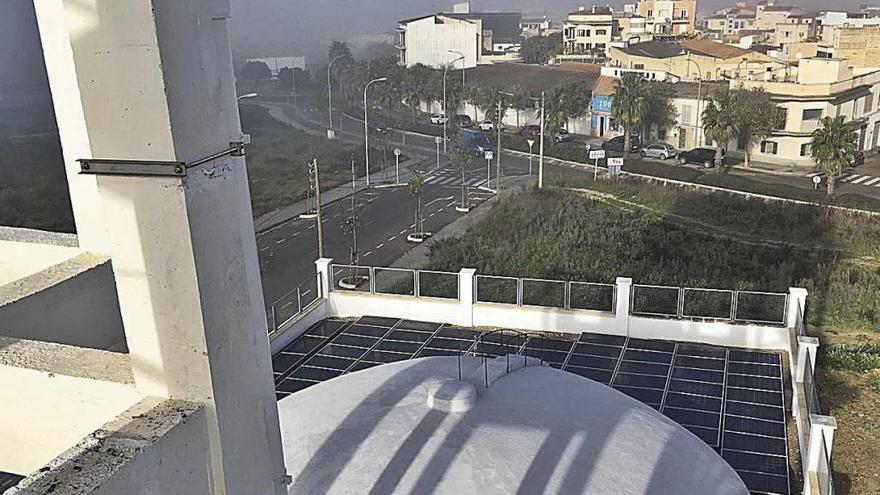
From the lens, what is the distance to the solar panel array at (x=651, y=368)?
13.0 m

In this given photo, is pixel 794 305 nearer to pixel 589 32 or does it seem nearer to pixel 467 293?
pixel 467 293

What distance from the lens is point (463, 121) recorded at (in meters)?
53.2

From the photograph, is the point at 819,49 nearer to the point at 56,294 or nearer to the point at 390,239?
the point at 390,239

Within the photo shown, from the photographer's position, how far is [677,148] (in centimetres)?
4422

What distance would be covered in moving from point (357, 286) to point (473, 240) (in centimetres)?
748

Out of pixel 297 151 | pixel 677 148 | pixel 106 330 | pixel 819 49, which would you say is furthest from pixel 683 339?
pixel 819 49

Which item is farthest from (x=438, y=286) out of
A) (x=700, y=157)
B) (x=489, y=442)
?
(x=700, y=157)

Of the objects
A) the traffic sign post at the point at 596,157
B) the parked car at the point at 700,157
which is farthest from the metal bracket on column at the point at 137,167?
the parked car at the point at 700,157

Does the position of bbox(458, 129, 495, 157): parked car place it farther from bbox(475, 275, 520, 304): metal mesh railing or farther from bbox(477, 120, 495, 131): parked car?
bbox(475, 275, 520, 304): metal mesh railing

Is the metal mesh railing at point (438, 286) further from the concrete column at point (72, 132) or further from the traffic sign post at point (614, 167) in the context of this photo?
the concrete column at point (72, 132)

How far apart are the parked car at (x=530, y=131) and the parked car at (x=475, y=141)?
240 cm

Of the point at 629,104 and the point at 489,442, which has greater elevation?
the point at 489,442

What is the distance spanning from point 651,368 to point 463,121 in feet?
129

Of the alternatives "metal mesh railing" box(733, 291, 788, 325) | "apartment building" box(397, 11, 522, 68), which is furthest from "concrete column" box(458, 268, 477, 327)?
"apartment building" box(397, 11, 522, 68)
